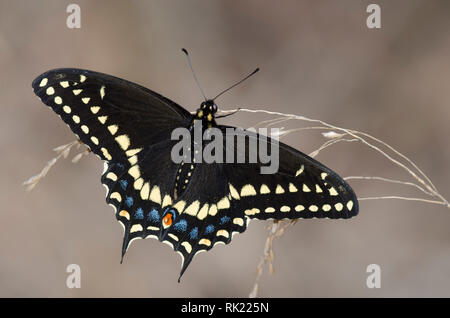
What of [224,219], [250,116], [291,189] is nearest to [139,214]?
[224,219]

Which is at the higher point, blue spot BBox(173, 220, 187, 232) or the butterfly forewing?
the butterfly forewing

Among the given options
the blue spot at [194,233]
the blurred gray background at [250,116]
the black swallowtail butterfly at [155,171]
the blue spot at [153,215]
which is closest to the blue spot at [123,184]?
the black swallowtail butterfly at [155,171]

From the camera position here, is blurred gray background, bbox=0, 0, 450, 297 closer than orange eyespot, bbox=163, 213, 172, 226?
No

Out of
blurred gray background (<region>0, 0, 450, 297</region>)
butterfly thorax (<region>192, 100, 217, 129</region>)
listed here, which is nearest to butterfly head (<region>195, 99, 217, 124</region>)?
butterfly thorax (<region>192, 100, 217, 129</region>)

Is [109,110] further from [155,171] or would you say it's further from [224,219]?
[224,219]

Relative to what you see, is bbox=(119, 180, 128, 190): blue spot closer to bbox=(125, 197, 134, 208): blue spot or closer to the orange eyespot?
bbox=(125, 197, 134, 208): blue spot
